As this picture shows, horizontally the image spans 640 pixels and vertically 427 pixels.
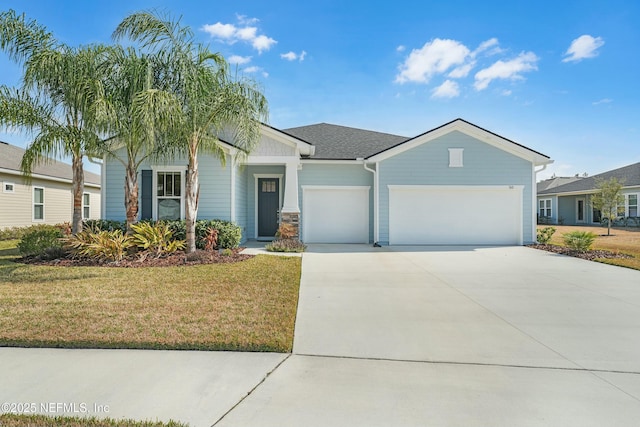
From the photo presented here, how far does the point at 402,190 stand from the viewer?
12.5m

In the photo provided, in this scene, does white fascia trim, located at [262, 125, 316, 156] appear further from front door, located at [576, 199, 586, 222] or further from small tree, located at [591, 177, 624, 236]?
front door, located at [576, 199, 586, 222]

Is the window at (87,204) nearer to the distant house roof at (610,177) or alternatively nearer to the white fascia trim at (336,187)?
the white fascia trim at (336,187)

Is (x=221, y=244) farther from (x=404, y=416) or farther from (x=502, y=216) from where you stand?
(x=502, y=216)

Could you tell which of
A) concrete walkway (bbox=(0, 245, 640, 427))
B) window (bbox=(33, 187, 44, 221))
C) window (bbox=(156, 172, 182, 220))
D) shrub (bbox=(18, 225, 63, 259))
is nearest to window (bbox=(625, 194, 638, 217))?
concrete walkway (bbox=(0, 245, 640, 427))

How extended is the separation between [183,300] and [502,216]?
12.1 metres

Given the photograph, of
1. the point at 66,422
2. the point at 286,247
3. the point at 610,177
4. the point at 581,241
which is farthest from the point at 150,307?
the point at 610,177

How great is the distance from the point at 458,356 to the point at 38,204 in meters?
19.8

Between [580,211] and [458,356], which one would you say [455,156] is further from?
[580,211]

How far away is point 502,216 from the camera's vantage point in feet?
41.4

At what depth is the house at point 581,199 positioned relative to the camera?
21.9 m

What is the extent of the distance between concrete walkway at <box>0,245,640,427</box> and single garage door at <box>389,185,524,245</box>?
740 centimetres

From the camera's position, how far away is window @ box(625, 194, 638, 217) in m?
21.6

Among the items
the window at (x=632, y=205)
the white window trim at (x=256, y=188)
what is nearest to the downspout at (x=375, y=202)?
the white window trim at (x=256, y=188)

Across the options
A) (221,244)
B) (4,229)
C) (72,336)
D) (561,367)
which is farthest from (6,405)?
(4,229)
